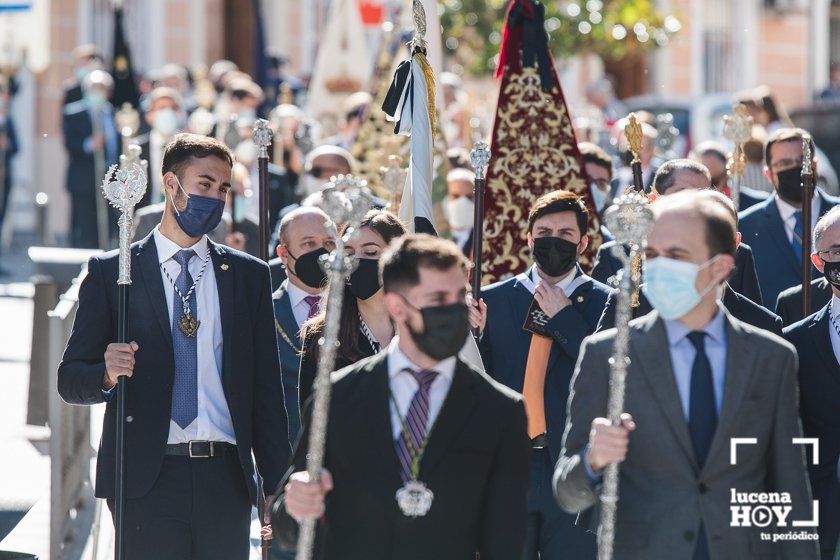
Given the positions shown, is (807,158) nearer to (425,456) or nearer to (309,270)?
(309,270)

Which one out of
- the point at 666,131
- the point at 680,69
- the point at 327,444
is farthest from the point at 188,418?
the point at 680,69

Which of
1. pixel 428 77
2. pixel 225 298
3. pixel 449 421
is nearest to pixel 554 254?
pixel 225 298

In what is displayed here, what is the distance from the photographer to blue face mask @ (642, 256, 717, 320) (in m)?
4.77

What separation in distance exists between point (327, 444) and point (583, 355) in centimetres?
74

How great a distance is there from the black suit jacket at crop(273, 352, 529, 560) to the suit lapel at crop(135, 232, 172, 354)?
1457mm

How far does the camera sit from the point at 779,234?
28.7 ft

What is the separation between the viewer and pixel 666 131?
12008mm

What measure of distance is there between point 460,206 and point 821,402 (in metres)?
4.42

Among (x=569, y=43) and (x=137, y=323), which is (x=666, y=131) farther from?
(x=569, y=43)

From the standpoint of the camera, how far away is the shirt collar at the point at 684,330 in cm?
486

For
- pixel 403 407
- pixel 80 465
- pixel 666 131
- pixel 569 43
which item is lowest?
pixel 80 465

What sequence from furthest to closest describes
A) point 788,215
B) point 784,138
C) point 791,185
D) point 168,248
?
1. point 784,138
2. point 791,185
3. point 788,215
4. point 168,248

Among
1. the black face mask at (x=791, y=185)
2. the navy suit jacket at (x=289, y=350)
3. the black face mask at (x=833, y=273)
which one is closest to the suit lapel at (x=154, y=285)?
the navy suit jacket at (x=289, y=350)

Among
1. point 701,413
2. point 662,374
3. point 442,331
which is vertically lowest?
point 701,413
